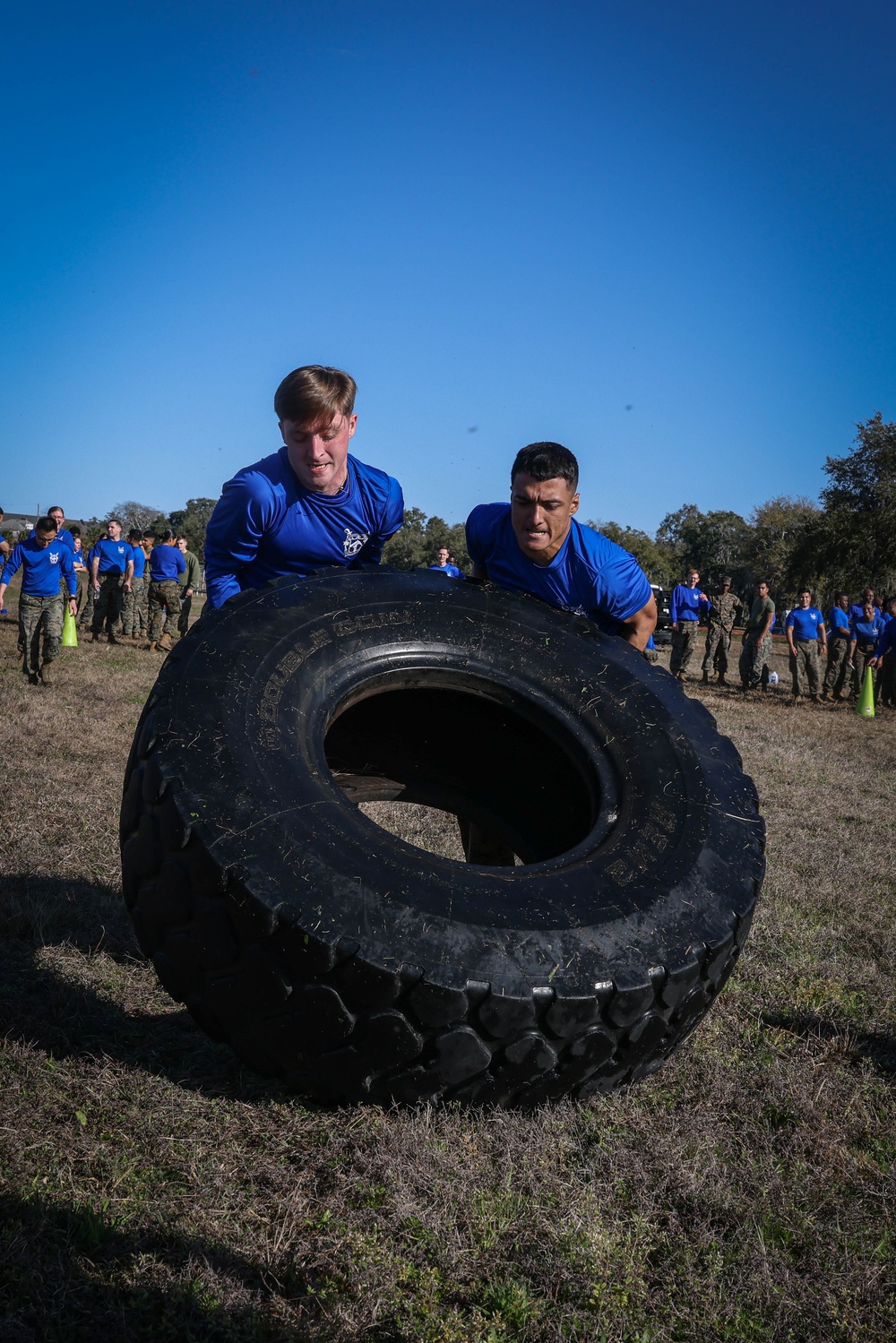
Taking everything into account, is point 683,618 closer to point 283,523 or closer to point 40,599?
point 40,599

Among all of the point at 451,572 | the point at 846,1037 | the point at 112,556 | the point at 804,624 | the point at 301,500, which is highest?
the point at 112,556

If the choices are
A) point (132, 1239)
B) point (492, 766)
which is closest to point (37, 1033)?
point (132, 1239)

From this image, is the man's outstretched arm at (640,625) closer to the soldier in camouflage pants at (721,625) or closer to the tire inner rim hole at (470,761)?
the tire inner rim hole at (470,761)

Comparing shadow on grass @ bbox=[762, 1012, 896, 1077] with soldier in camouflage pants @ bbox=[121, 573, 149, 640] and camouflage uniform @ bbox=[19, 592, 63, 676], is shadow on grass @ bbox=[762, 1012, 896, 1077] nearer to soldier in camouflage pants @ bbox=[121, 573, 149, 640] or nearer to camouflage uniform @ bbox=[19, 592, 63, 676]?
camouflage uniform @ bbox=[19, 592, 63, 676]

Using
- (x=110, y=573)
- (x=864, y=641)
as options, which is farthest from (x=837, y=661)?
(x=110, y=573)

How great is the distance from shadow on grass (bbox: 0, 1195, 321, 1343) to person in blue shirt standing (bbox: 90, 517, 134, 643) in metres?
14.9

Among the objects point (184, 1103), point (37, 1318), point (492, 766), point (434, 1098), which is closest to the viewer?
point (37, 1318)

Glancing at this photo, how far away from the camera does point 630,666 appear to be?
3.28 metres

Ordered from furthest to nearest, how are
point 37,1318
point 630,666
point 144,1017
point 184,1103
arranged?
point 630,666 < point 144,1017 < point 184,1103 < point 37,1318

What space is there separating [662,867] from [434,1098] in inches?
33.1

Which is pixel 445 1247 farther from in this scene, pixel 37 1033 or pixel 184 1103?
pixel 37 1033

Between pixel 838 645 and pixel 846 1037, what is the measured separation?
1508cm

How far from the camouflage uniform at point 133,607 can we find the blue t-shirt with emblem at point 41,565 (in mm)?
4214

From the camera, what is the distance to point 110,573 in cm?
1585
